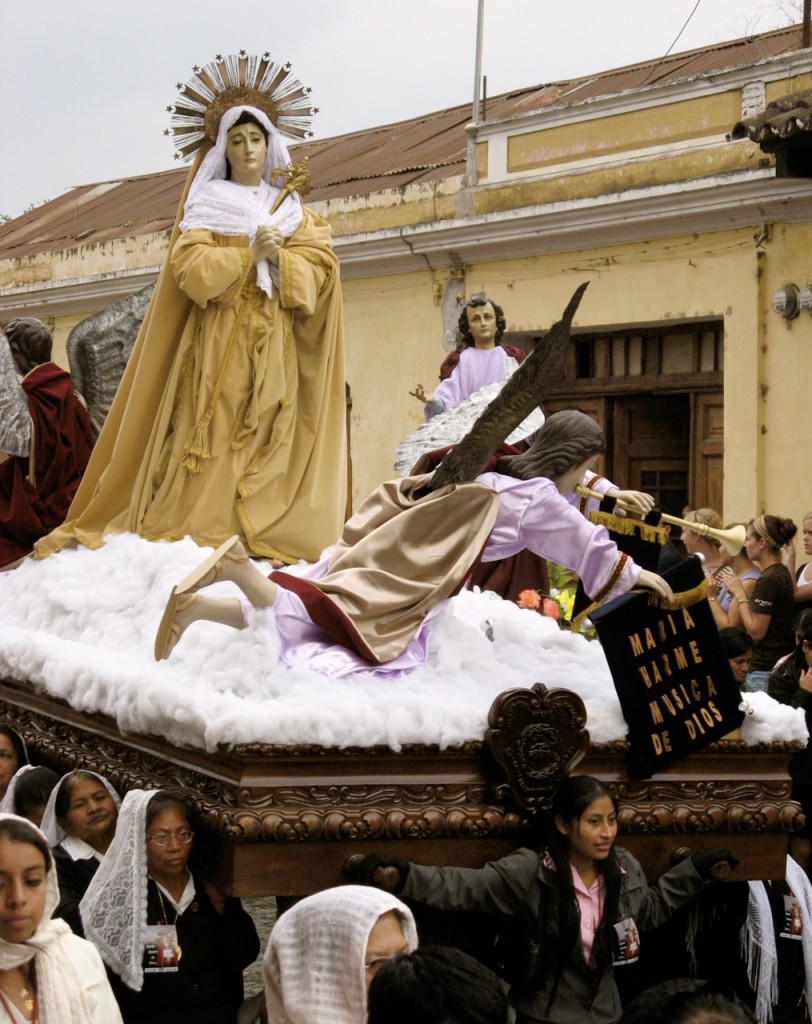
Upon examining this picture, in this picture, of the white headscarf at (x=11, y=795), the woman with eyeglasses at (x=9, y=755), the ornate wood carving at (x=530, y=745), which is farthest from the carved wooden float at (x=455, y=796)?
the woman with eyeglasses at (x=9, y=755)

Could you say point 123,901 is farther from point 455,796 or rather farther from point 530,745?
point 530,745

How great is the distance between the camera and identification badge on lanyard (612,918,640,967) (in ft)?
13.1

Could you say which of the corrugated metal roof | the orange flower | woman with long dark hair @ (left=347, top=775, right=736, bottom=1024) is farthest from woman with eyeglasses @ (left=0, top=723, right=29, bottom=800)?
the corrugated metal roof

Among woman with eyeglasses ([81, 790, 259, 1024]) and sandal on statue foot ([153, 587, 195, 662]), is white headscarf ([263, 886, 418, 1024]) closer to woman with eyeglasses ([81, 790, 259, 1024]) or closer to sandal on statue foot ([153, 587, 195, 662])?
woman with eyeglasses ([81, 790, 259, 1024])

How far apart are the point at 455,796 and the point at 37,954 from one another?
1.32m

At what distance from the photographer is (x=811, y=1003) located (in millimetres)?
4617

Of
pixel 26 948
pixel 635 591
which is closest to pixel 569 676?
pixel 635 591

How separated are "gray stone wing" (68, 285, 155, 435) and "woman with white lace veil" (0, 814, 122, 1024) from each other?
420 centimetres

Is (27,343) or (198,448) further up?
(27,343)

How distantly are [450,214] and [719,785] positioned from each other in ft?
28.6

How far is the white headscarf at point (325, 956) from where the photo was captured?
2.92m

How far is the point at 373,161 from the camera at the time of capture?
1521cm

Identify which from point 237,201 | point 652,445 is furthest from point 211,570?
point 652,445

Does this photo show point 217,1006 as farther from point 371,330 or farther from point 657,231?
point 371,330
